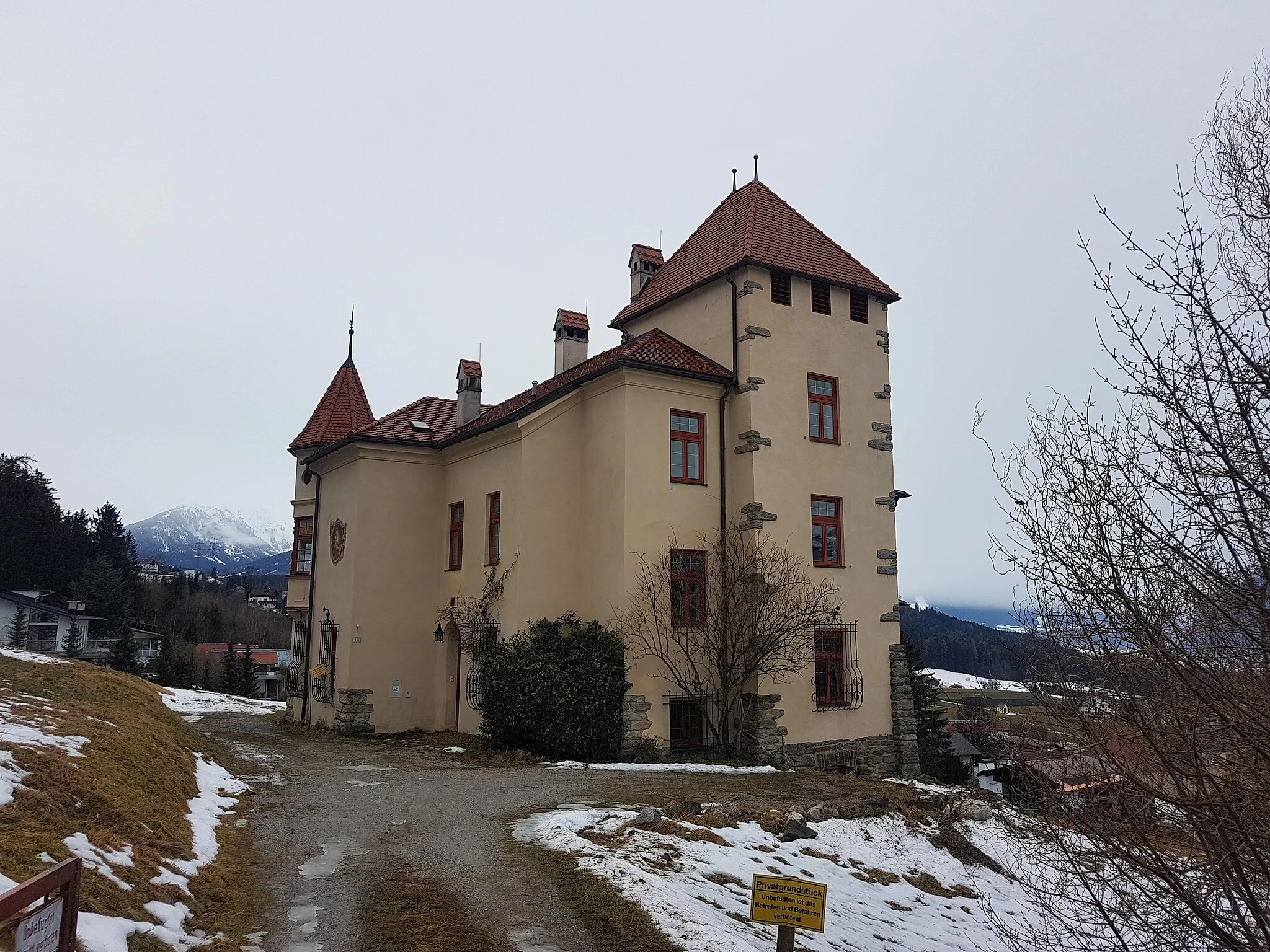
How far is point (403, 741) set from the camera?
803 inches

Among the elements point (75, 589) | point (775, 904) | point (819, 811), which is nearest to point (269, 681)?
point (75, 589)

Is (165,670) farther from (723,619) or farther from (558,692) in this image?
(723,619)

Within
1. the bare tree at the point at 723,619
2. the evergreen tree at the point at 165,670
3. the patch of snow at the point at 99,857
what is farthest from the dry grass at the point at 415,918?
the evergreen tree at the point at 165,670

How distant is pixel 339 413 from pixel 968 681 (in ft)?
172

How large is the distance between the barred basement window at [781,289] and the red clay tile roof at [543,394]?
199 cm

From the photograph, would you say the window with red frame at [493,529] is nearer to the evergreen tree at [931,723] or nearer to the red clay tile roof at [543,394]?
the red clay tile roof at [543,394]

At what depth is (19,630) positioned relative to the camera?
→ 4941 centimetres

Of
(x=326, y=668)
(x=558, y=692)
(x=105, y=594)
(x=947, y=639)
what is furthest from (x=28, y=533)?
(x=947, y=639)

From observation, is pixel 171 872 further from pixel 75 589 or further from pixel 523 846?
pixel 75 589

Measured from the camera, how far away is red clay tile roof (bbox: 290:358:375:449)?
88.3 feet

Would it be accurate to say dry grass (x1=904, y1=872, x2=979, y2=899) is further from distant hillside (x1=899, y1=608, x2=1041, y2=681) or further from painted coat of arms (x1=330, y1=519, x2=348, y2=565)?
distant hillside (x1=899, y1=608, x2=1041, y2=681)

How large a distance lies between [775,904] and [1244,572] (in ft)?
11.6

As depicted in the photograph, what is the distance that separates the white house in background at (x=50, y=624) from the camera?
53375 millimetres

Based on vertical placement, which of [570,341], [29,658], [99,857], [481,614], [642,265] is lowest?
[99,857]
